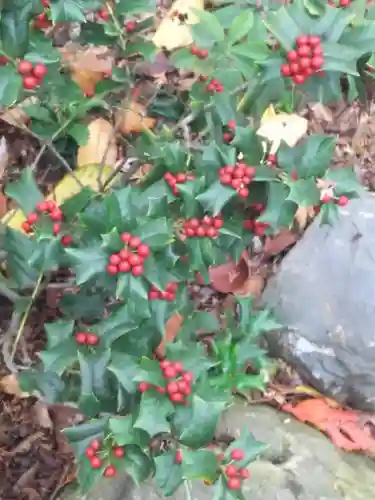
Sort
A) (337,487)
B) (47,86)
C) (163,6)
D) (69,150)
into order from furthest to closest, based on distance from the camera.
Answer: (163,6), (69,150), (337,487), (47,86)

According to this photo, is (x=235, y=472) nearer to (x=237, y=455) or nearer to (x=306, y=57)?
(x=237, y=455)

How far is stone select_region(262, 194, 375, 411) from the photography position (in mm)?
1538

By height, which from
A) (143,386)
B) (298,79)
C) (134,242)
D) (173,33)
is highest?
(298,79)

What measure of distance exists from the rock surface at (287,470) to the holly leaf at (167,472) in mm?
383

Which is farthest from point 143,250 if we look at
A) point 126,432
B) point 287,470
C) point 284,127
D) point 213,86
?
point 284,127

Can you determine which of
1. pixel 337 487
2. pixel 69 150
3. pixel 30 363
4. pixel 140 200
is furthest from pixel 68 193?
pixel 337 487

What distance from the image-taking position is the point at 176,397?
942mm

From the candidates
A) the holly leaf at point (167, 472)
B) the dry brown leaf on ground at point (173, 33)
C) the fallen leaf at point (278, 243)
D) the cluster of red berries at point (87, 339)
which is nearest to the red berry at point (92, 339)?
the cluster of red berries at point (87, 339)

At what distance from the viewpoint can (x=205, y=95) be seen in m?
1.28

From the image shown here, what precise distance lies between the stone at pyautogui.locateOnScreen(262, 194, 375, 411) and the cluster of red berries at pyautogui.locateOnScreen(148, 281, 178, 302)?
1.79 ft

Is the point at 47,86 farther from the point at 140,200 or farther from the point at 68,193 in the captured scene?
the point at 68,193

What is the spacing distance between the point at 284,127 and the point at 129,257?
1022mm

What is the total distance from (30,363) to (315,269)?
2.25 feet

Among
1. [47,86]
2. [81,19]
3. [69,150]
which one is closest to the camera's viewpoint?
[81,19]
